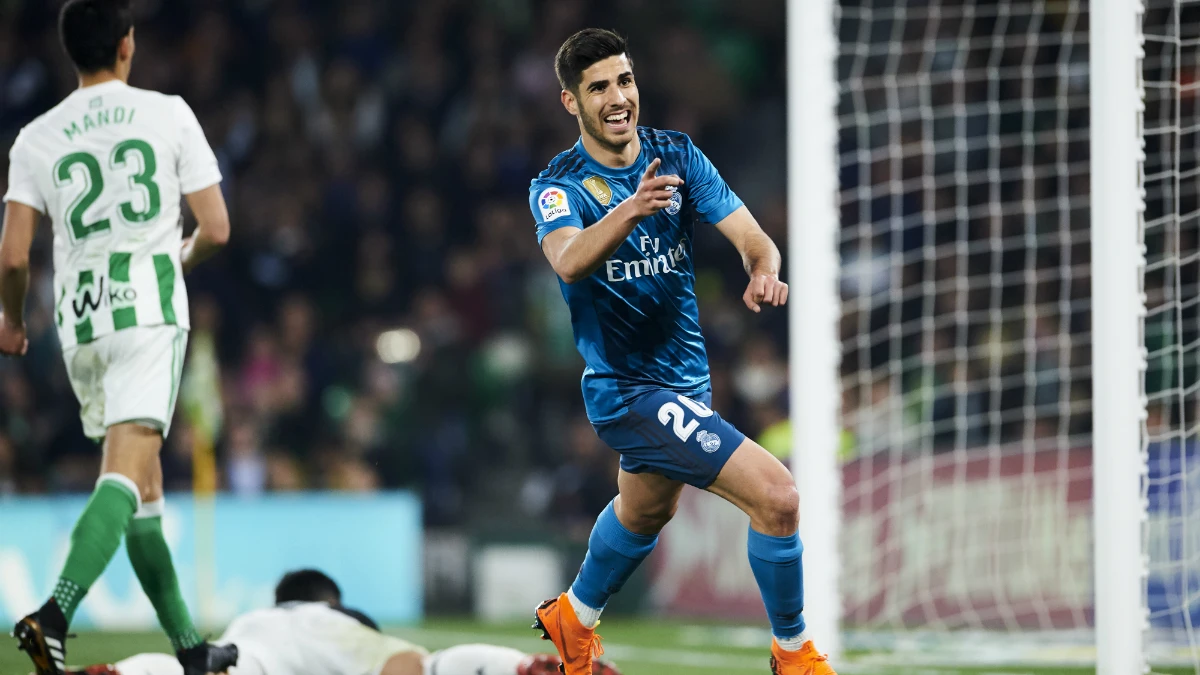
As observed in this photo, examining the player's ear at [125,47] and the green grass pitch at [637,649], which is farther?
the green grass pitch at [637,649]

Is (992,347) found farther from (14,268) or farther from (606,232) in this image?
(14,268)

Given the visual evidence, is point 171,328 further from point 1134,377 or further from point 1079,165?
point 1079,165

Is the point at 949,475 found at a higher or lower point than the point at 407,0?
lower

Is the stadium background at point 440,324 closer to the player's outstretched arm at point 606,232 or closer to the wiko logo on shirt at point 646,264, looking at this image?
the wiko logo on shirt at point 646,264

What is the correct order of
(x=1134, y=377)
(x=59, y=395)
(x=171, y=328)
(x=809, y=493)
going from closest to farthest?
(x=171, y=328), (x=1134, y=377), (x=809, y=493), (x=59, y=395)

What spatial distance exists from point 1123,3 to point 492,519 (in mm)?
8445

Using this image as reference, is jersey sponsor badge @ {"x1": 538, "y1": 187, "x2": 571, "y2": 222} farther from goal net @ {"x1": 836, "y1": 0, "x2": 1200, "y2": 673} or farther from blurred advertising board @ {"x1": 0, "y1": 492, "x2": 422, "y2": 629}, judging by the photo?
blurred advertising board @ {"x1": 0, "y1": 492, "x2": 422, "y2": 629}

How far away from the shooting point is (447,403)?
13.5m

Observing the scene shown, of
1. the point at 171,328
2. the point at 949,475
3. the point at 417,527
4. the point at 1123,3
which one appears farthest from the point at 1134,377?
the point at 417,527

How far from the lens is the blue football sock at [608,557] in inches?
198

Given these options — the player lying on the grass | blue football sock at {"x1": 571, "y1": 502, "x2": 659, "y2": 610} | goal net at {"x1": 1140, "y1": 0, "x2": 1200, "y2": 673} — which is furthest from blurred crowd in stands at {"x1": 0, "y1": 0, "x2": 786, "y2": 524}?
blue football sock at {"x1": 571, "y1": 502, "x2": 659, "y2": 610}

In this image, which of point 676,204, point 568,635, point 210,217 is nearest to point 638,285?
point 676,204

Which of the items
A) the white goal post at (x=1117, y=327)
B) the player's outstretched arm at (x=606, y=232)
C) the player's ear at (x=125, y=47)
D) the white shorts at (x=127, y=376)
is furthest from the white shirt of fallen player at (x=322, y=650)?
the white goal post at (x=1117, y=327)

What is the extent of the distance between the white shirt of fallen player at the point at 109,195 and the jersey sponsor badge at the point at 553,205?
1.27 m
